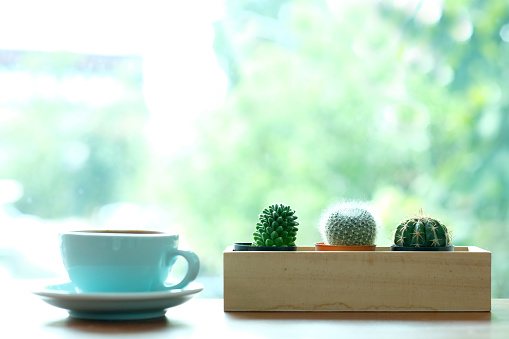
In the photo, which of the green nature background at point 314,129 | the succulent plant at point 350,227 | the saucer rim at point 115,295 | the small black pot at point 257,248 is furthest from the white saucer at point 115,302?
the green nature background at point 314,129

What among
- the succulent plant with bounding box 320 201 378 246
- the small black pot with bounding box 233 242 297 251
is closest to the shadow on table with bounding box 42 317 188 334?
the small black pot with bounding box 233 242 297 251

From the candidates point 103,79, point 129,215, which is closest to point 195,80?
point 103,79

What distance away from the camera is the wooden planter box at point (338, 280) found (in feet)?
2.34

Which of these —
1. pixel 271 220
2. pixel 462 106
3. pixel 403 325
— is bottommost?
pixel 403 325

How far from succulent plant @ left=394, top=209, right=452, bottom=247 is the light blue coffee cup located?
296 millimetres

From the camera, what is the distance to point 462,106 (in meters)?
2.23

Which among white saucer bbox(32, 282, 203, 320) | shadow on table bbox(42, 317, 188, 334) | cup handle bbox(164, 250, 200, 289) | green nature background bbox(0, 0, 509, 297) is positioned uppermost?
green nature background bbox(0, 0, 509, 297)

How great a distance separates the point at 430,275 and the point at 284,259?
0.18m

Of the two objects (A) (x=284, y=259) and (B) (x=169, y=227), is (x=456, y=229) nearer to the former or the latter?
(B) (x=169, y=227)

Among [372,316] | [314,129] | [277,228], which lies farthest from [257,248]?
[314,129]

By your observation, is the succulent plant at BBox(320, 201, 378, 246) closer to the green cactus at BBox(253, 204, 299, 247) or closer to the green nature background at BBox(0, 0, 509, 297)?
the green cactus at BBox(253, 204, 299, 247)

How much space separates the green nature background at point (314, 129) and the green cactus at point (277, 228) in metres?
1.39

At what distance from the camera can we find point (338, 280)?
715 mm

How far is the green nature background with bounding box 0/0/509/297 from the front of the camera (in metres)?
2.17
